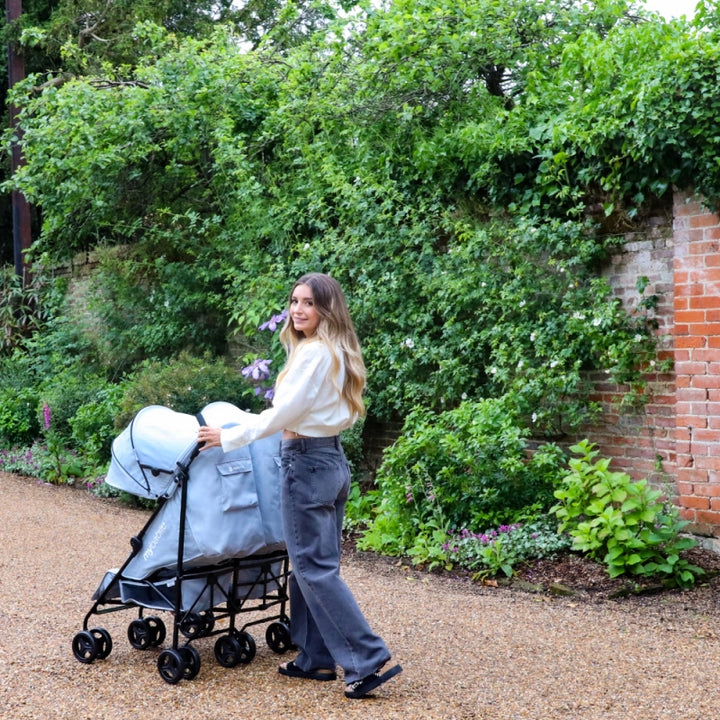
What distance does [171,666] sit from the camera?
4105 millimetres

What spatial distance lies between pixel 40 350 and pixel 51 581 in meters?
7.56

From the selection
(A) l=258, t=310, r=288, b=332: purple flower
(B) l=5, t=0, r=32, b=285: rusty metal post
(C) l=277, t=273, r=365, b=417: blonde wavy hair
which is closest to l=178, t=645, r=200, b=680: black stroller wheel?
(C) l=277, t=273, r=365, b=417: blonde wavy hair


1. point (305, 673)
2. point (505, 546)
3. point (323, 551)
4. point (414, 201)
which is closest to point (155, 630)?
point (305, 673)

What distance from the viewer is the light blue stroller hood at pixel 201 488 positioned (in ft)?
13.6

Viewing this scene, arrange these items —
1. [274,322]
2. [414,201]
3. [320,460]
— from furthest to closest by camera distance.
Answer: [274,322]
[414,201]
[320,460]

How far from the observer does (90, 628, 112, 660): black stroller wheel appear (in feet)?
14.4

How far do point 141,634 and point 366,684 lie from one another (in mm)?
1259

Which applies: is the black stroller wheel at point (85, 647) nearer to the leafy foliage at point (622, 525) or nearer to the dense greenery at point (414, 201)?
the dense greenery at point (414, 201)

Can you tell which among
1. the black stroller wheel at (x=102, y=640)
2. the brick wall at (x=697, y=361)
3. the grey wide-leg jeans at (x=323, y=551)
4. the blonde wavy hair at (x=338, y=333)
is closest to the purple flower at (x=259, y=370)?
the brick wall at (x=697, y=361)

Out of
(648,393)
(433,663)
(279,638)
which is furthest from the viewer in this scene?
(648,393)

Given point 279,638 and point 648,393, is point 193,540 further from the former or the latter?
point 648,393

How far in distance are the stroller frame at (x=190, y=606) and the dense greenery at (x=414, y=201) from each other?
2181 mm

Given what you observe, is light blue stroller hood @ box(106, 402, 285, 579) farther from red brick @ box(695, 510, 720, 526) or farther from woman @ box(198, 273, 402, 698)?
red brick @ box(695, 510, 720, 526)

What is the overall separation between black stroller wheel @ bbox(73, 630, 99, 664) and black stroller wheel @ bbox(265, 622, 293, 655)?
0.78 m
